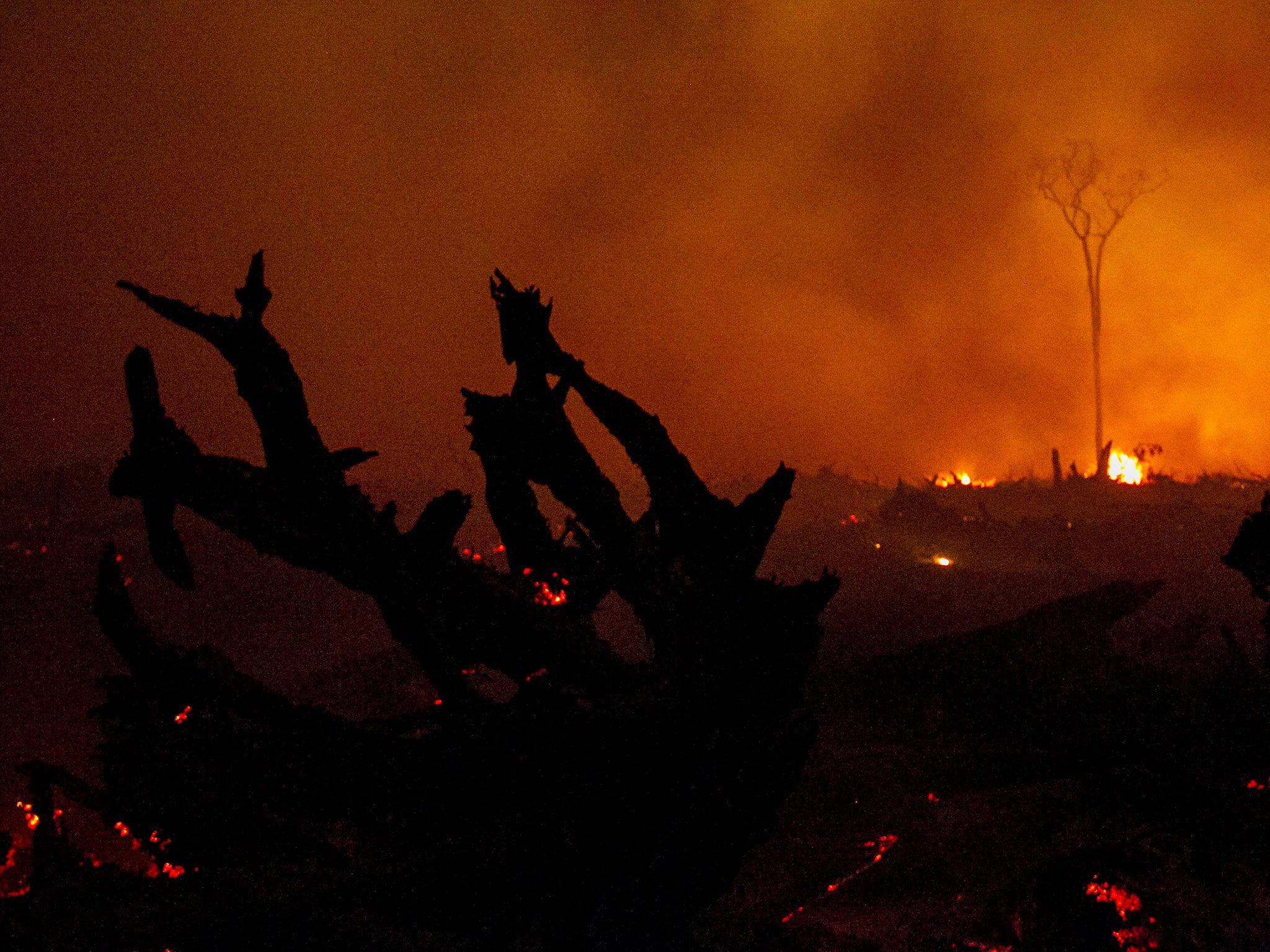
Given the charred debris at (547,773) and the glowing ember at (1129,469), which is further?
the glowing ember at (1129,469)

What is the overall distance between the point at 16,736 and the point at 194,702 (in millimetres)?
8737

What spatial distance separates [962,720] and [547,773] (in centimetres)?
351

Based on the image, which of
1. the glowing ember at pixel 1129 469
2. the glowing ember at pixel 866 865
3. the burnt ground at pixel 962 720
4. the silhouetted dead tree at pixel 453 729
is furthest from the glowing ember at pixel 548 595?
the glowing ember at pixel 1129 469

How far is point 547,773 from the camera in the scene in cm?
251

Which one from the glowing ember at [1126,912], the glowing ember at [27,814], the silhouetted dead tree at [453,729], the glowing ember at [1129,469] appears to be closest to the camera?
the silhouetted dead tree at [453,729]

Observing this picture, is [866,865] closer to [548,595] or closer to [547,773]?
[547,773]

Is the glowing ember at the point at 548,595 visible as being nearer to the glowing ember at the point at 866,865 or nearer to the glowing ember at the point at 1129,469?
the glowing ember at the point at 866,865

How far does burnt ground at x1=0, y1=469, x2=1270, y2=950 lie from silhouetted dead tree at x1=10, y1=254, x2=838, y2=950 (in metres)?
0.64

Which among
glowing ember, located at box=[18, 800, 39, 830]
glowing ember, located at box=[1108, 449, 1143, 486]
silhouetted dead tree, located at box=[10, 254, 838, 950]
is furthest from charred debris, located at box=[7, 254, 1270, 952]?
glowing ember, located at box=[1108, 449, 1143, 486]

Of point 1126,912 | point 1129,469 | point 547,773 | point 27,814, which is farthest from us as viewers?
point 1129,469

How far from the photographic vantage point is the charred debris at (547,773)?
2389 millimetres

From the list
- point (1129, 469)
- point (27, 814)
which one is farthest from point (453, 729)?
point (1129, 469)

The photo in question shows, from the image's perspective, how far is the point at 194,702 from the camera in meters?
2.50

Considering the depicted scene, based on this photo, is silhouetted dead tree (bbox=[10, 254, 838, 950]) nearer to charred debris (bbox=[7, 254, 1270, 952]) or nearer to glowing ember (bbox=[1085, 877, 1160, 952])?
charred debris (bbox=[7, 254, 1270, 952])
